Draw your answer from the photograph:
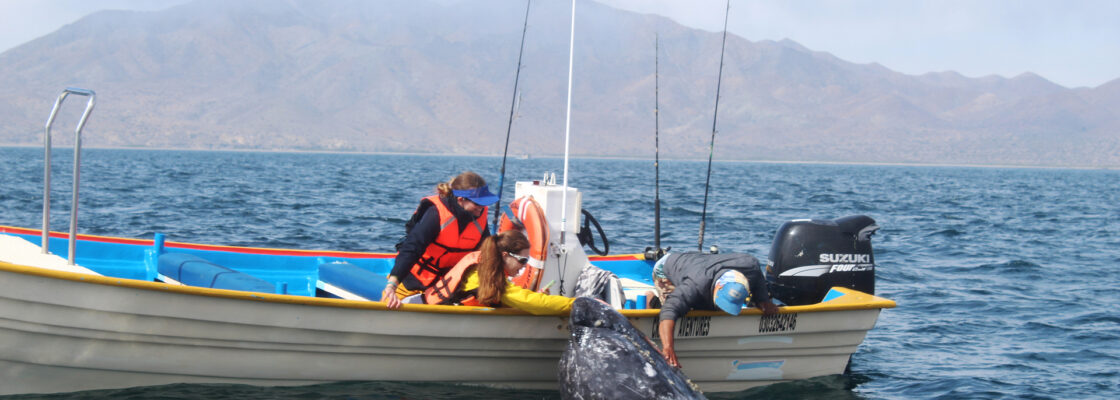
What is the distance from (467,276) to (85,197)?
22.5 m

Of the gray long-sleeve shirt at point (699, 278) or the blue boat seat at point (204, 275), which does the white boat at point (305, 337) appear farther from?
the blue boat seat at point (204, 275)

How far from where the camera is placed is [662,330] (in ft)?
21.4

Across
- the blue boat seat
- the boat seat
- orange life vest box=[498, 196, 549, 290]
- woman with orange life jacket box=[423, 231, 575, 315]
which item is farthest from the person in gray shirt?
the blue boat seat

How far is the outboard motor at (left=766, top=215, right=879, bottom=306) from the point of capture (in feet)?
25.9

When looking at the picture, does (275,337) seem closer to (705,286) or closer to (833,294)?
(705,286)

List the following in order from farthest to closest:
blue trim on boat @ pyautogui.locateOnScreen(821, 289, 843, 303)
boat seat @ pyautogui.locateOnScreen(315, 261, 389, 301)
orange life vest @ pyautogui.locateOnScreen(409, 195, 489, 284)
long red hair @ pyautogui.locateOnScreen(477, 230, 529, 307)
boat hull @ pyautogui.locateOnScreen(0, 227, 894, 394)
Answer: blue trim on boat @ pyautogui.locateOnScreen(821, 289, 843, 303) → boat seat @ pyautogui.locateOnScreen(315, 261, 389, 301) → orange life vest @ pyautogui.locateOnScreen(409, 195, 489, 284) → long red hair @ pyautogui.locateOnScreen(477, 230, 529, 307) → boat hull @ pyautogui.locateOnScreen(0, 227, 894, 394)

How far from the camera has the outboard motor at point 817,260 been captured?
7.89 meters

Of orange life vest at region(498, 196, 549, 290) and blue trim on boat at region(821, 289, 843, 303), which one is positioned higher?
orange life vest at region(498, 196, 549, 290)

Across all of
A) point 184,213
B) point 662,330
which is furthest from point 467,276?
point 184,213

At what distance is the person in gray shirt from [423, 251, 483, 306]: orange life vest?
1.32 m

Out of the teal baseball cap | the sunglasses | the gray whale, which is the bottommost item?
the gray whale

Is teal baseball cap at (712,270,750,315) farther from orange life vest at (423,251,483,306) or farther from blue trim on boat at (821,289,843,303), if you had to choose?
orange life vest at (423,251,483,306)

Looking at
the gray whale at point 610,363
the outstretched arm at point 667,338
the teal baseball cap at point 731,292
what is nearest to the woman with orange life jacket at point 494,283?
the gray whale at point 610,363

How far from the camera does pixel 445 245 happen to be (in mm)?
6617
